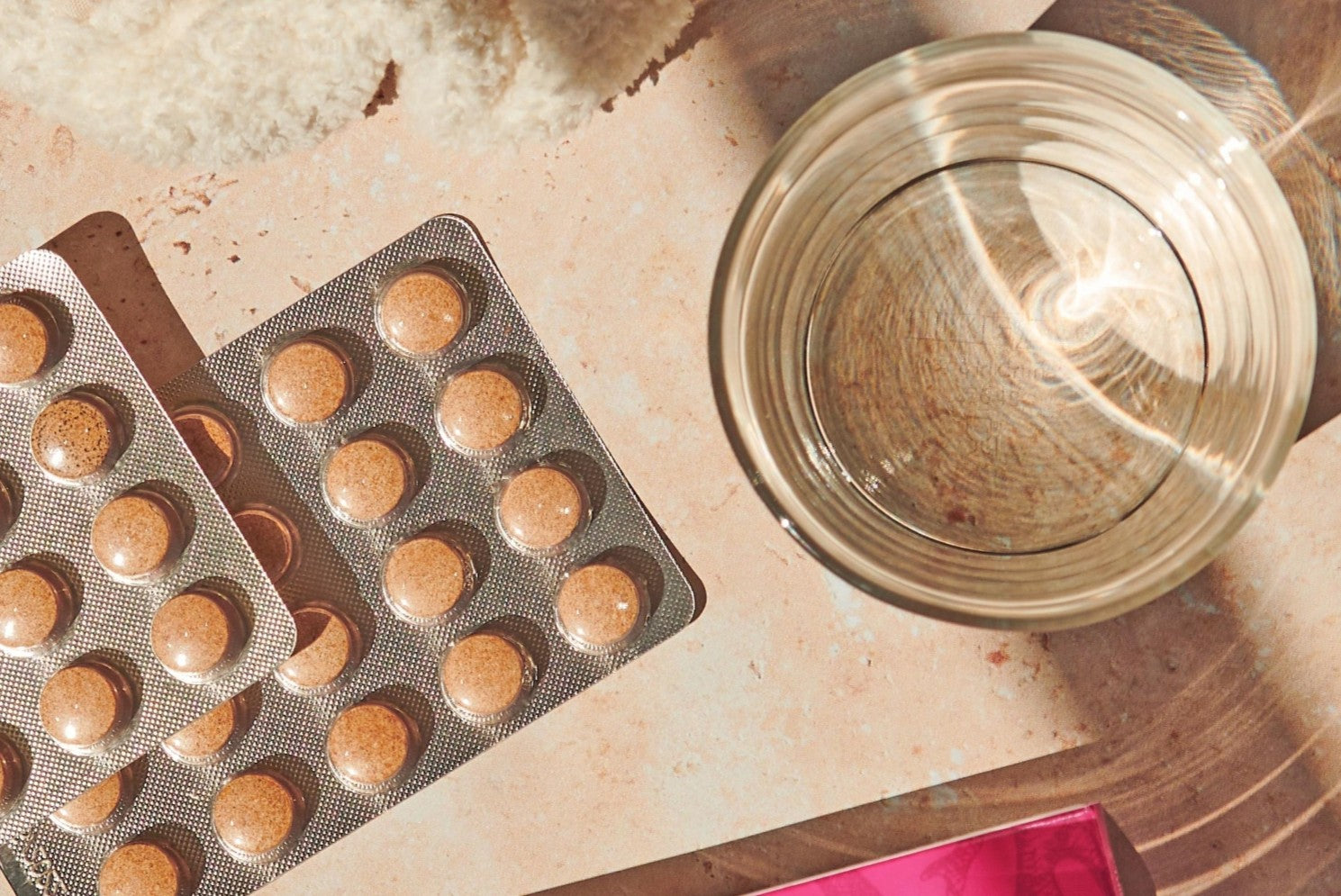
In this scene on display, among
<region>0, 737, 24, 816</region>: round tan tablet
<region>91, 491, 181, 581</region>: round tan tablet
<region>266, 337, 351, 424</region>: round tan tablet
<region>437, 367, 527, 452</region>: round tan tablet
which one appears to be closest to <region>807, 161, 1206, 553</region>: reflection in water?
<region>437, 367, 527, 452</region>: round tan tablet

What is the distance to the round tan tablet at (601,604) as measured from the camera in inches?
24.2

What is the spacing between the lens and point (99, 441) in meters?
0.60

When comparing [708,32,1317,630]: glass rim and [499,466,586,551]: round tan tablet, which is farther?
[499,466,586,551]: round tan tablet

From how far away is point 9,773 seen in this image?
0.62 m

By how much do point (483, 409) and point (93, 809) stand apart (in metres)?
0.34

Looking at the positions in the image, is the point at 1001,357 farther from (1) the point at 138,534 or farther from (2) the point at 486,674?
(1) the point at 138,534

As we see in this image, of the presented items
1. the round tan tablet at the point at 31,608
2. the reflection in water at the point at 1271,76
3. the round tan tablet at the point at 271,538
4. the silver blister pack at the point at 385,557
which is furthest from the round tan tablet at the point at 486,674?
the reflection in water at the point at 1271,76

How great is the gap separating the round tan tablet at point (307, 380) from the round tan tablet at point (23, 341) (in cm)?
13

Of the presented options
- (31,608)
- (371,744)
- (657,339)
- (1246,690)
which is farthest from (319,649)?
(1246,690)

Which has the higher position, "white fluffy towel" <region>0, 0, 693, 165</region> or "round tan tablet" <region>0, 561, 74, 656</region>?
"white fluffy towel" <region>0, 0, 693, 165</region>

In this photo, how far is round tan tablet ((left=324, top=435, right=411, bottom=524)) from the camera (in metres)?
0.61

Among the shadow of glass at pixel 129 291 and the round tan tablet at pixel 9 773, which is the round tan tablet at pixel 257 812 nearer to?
the round tan tablet at pixel 9 773

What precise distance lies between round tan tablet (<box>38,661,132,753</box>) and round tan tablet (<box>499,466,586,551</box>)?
253 mm

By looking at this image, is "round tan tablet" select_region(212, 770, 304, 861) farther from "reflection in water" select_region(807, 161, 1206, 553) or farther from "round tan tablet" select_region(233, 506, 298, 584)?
"reflection in water" select_region(807, 161, 1206, 553)
